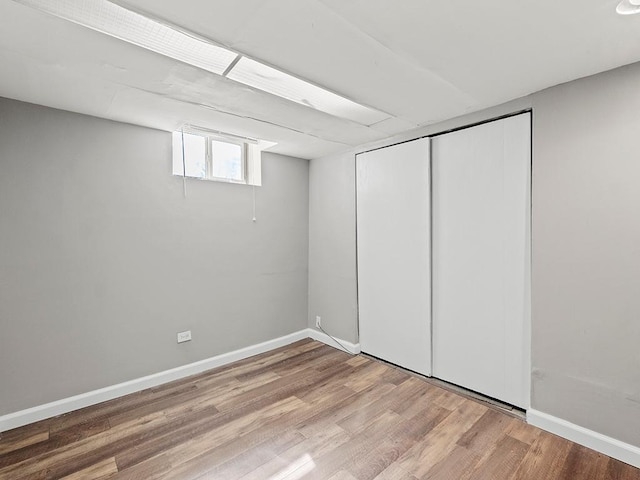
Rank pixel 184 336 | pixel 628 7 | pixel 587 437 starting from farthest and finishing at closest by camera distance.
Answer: pixel 184 336 → pixel 587 437 → pixel 628 7

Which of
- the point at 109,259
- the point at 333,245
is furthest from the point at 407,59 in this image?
the point at 109,259

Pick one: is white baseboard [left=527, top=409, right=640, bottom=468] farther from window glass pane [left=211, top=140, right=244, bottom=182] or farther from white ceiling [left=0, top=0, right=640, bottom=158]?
window glass pane [left=211, top=140, right=244, bottom=182]

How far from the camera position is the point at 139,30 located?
58.0 inches

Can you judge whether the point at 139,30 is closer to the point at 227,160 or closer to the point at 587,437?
the point at 227,160

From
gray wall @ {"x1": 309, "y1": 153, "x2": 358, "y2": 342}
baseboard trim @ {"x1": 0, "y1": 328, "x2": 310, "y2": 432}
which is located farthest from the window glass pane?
baseboard trim @ {"x1": 0, "y1": 328, "x2": 310, "y2": 432}

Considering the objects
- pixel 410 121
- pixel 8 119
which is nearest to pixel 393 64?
pixel 410 121

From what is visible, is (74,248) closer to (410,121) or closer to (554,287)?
(410,121)

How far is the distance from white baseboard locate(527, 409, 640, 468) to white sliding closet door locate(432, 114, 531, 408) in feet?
0.59

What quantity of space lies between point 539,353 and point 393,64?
2.22 meters

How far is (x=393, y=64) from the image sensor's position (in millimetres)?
1812

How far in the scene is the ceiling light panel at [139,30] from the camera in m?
1.30

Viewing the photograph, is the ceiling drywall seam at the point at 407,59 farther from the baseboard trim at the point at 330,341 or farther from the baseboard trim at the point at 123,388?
the baseboard trim at the point at 123,388

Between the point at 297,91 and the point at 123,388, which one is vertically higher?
the point at 297,91

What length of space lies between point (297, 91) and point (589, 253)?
7.30 ft
